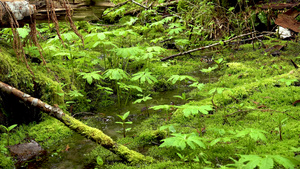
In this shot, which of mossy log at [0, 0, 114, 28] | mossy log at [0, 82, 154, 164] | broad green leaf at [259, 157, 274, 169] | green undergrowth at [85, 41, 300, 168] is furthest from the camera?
mossy log at [0, 0, 114, 28]

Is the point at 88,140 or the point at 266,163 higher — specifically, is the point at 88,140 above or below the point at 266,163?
below

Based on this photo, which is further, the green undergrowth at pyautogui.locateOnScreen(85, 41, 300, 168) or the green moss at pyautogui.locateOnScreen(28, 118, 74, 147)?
the green moss at pyautogui.locateOnScreen(28, 118, 74, 147)

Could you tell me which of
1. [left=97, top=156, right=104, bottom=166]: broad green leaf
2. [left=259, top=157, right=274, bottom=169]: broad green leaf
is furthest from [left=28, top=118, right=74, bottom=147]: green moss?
[left=259, top=157, right=274, bottom=169]: broad green leaf

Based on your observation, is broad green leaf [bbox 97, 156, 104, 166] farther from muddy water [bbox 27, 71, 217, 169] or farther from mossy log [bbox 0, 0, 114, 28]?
mossy log [bbox 0, 0, 114, 28]

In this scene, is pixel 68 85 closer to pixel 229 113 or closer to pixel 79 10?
pixel 79 10

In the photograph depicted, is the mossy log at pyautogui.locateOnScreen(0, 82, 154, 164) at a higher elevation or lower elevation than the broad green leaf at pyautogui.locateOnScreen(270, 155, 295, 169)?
lower

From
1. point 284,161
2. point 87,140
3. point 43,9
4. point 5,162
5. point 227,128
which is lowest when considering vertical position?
point 87,140

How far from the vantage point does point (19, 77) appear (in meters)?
3.53

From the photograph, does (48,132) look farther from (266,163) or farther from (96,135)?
(266,163)

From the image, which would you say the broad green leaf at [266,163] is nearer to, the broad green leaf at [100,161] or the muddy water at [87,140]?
the broad green leaf at [100,161]

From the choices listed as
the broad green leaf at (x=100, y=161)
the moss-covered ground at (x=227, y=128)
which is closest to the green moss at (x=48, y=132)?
the moss-covered ground at (x=227, y=128)

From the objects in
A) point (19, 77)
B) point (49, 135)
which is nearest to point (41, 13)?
point (19, 77)

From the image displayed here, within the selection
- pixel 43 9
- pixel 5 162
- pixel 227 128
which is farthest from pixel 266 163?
pixel 43 9

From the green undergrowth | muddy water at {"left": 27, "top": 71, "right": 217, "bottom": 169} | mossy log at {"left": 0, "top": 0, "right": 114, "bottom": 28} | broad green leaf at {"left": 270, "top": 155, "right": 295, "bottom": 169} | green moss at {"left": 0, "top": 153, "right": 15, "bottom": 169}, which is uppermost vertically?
mossy log at {"left": 0, "top": 0, "right": 114, "bottom": 28}
